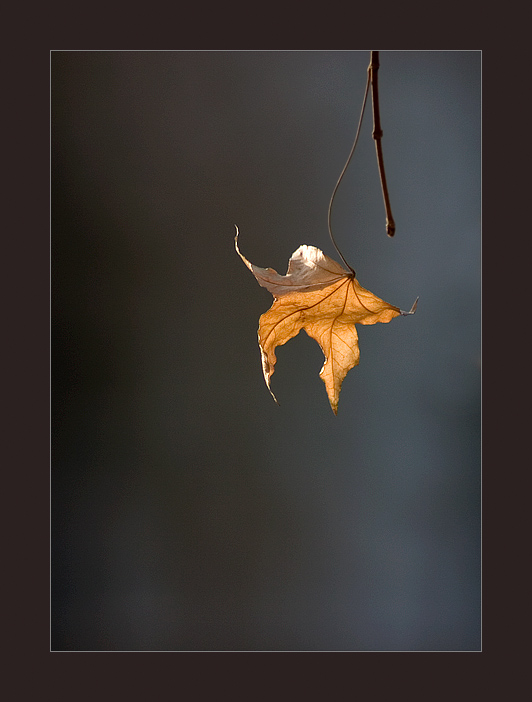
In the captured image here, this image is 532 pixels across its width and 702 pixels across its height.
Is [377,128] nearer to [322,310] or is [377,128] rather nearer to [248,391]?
[322,310]

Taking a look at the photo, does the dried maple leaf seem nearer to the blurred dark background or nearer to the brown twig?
the brown twig

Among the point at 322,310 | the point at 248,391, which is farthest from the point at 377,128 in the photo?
the point at 248,391

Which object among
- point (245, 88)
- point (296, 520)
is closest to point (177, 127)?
point (245, 88)

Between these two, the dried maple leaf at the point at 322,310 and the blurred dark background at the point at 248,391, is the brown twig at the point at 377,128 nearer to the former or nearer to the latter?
the dried maple leaf at the point at 322,310

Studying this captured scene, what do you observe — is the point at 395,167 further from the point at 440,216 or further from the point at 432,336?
the point at 432,336

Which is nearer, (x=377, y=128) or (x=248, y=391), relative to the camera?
(x=377, y=128)

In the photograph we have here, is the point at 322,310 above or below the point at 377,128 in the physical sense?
below

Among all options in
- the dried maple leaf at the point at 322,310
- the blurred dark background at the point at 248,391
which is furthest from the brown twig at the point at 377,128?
the blurred dark background at the point at 248,391

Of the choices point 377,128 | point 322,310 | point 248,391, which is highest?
point 377,128

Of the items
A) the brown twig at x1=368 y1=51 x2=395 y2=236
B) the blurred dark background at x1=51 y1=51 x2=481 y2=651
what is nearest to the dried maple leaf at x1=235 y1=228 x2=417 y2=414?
the brown twig at x1=368 y1=51 x2=395 y2=236
